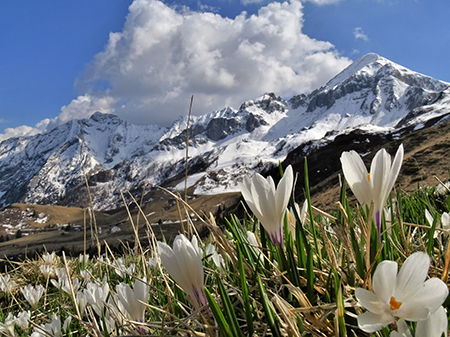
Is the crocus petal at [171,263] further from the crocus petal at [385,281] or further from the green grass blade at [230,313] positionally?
the crocus petal at [385,281]

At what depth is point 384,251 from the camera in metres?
0.97

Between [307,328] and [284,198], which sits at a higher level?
[284,198]

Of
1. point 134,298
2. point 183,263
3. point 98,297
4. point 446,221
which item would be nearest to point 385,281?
point 183,263

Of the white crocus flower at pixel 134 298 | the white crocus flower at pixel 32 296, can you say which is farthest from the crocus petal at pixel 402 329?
the white crocus flower at pixel 32 296

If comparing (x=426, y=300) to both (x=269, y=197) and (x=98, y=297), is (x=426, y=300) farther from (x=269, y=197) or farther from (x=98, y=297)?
(x=98, y=297)

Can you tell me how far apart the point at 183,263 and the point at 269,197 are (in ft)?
1.11

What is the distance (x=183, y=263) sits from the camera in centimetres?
92

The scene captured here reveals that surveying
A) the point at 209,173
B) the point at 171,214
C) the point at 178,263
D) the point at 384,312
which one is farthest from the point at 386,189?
the point at 209,173

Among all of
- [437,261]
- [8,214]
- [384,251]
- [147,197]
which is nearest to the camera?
[384,251]

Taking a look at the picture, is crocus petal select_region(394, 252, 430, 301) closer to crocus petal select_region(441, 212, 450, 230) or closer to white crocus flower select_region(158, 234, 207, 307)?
white crocus flower select_region(158, 234, 207, 307)

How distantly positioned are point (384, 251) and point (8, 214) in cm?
15028

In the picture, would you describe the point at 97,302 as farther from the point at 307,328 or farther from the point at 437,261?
the point at 437,261

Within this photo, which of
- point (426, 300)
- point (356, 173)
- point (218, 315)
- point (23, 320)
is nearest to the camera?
point (426, 300)

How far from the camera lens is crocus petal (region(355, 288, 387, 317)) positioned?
626 mm
